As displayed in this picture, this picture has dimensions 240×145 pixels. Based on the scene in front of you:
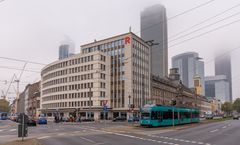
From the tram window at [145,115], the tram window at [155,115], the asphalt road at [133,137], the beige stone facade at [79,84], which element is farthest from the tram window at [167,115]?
the beige stone facade at [79,84]

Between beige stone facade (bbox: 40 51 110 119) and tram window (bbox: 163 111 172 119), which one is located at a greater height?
beige stone facade (bbox: 40 51 110 119)

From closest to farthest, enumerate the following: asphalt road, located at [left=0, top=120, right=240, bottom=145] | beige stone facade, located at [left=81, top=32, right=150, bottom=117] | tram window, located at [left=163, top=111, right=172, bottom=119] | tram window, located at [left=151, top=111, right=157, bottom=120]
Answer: asphalt road, located at [left=0, top=120, right=240, bottom=145] → tram window, located at [left=151, top=111, right=157, bottom=120] → tram window, located at [left=163, top=111, right=172, bottom=119] → beige stone facade, located at [left=81, top=32, right=150, bottom=117]

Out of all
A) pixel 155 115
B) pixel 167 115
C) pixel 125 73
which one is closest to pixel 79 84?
pixel 125 73

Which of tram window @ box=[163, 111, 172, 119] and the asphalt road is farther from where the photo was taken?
tram window @ box=[163, 111, 172, 119]

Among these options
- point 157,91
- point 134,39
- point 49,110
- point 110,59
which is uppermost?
point 134,39

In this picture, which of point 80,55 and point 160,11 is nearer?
point 160,11

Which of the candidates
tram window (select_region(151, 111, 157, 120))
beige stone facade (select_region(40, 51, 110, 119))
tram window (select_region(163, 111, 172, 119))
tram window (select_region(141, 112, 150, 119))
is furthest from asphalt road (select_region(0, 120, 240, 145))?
beige stone facade (select_region(40, 51, 110, 119))

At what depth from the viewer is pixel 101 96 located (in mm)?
94500

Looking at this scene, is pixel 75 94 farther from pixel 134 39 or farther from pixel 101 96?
pixel 134 39

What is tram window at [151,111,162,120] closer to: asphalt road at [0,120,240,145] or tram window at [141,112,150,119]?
tram window at [141,112,150,119]

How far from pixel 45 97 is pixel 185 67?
270 ft

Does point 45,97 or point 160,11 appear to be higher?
point 160,11

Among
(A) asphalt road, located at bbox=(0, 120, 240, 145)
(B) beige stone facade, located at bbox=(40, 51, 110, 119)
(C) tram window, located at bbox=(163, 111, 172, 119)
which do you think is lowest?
(A) asphalt road, located at bbox=(0, 120, 240, 145)

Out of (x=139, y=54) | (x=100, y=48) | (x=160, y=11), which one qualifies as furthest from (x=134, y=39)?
(x=160, y=11)
